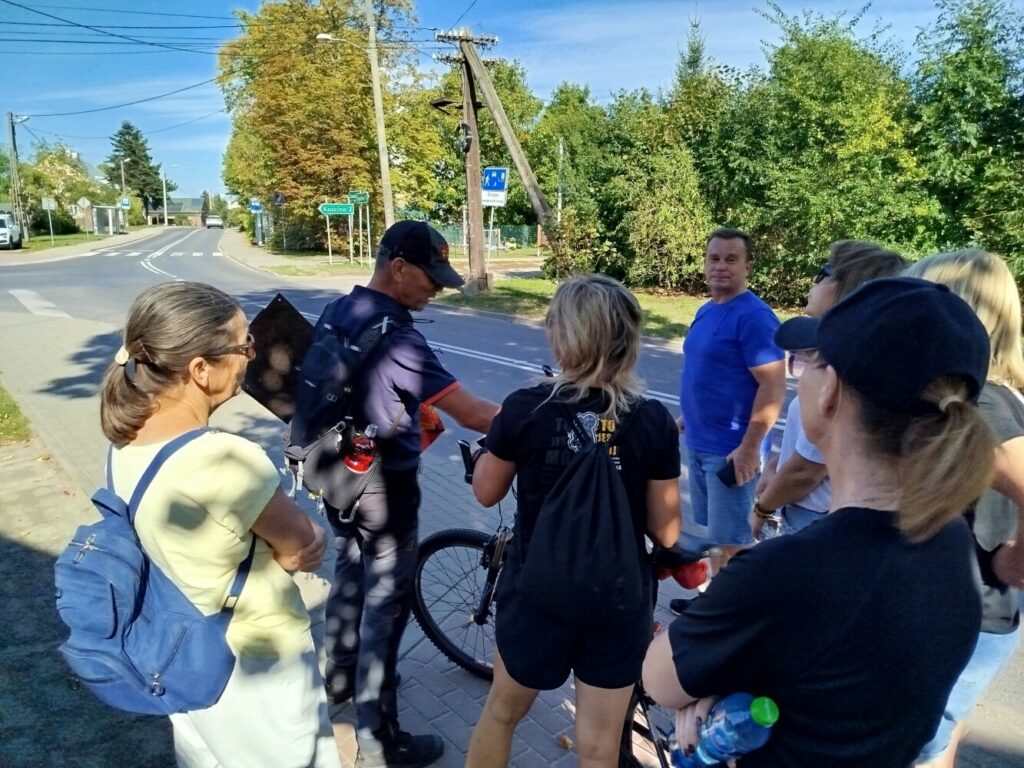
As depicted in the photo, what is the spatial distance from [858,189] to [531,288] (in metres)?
9.18

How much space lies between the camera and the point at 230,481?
1694 mm

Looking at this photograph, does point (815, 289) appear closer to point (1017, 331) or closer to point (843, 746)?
point (1017, 331)

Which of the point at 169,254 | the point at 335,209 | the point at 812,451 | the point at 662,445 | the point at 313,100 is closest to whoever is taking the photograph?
the point at 662,445

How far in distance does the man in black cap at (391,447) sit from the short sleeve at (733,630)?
146 centimetres

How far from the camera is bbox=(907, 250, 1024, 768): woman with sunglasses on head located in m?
1.77

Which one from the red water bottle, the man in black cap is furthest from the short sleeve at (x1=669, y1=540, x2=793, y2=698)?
the red water bottle

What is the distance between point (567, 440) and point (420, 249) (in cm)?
103

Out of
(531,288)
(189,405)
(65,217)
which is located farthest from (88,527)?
(65,217)

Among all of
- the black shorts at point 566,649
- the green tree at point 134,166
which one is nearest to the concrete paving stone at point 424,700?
the black shorts at point 566,649

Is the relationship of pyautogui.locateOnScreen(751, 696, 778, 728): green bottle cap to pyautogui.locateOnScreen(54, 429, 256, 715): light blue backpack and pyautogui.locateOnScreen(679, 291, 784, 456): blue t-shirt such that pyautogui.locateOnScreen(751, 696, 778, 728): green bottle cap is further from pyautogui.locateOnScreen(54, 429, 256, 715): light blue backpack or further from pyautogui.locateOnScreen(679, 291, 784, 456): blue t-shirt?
pyautogui.locateOnScreen(679, 291, 784, 456): blue t-shirt

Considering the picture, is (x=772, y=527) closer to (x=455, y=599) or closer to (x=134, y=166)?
(x=455, y=599)

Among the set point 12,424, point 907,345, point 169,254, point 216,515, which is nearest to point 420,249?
point 216,515

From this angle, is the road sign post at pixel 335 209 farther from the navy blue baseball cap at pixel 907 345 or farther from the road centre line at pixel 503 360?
the navy blue baseball cap at pixel 907 345

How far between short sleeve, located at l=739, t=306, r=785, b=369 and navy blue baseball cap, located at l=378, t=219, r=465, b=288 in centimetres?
152
